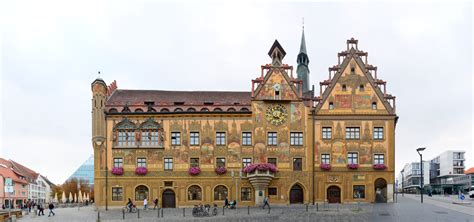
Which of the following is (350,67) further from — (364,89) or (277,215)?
(277,215)

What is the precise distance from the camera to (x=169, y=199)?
1999 inches

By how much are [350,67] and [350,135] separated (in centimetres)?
806

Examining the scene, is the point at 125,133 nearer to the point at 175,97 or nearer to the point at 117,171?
the point at 117,171

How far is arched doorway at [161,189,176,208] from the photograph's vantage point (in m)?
50.7

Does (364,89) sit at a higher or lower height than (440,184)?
higher

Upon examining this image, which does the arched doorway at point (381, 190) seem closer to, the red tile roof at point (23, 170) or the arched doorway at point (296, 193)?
the arched doorway at point (296, 193)

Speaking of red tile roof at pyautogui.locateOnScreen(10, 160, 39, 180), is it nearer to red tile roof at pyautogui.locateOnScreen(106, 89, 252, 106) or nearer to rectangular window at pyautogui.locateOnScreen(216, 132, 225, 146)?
red tile roof at pyautogui.locateOnScreen(106, 89, 252, 106)

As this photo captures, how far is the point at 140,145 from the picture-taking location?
2007 inches

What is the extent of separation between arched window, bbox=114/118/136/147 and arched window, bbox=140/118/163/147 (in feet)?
3.72

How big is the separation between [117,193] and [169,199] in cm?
598

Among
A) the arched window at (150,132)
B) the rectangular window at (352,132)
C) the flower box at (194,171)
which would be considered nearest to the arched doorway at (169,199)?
the flower box at (194,171)

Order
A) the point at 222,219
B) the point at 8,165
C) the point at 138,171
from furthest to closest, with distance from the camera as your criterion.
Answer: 1. the point at 8,165
2. the point at 138,171
3. the point at 222,219

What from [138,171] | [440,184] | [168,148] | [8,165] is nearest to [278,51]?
[168,148]

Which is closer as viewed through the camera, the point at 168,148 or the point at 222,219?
the point at 222,219
